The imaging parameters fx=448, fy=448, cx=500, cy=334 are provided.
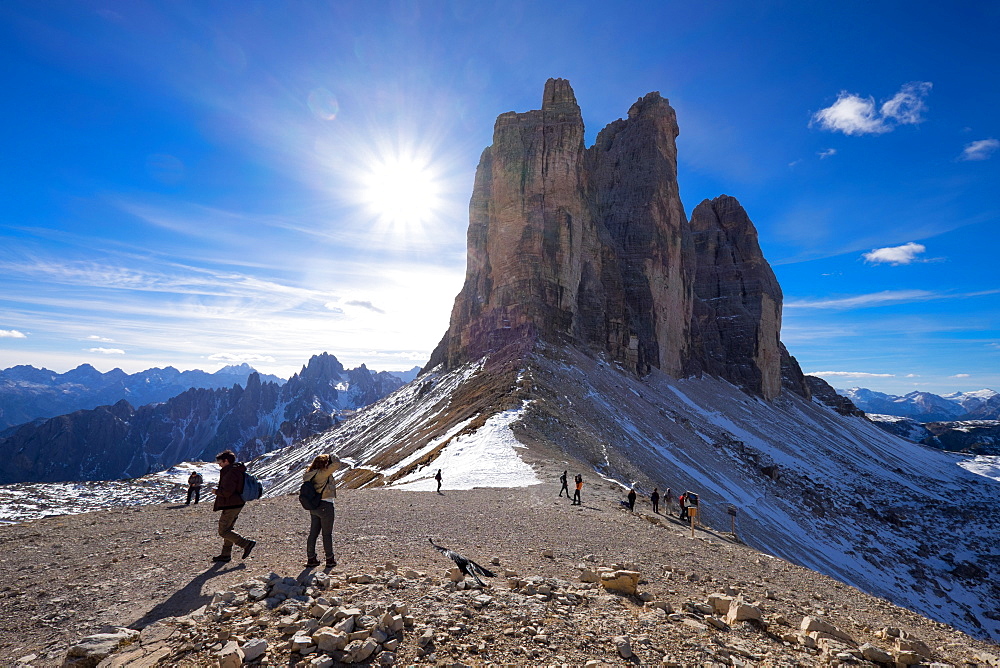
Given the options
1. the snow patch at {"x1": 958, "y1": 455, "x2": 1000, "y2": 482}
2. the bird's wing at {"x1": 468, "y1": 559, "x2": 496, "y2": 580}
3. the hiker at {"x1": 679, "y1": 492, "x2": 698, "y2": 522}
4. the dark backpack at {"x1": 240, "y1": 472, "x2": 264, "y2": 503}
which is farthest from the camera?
the snow patch at {"x1": 958, "y1": 455, "x2": 1000, "y2": 482}

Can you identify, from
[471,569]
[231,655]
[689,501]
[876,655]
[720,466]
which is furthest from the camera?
[720,466]

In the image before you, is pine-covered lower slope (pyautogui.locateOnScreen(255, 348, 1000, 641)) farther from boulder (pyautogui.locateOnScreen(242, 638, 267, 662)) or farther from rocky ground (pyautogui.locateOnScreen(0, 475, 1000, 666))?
boulder (pyautogui.locateOnScreen(242, 638, 267, 662))

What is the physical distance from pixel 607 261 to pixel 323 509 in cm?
8035

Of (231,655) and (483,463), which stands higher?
(231,655)

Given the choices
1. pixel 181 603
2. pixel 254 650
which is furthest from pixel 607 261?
pixel 254 650

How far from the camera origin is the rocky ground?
4.67 metres

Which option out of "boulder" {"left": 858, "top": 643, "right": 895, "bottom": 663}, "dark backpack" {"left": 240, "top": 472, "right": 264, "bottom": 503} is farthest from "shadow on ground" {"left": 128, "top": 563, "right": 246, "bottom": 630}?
"boulder" {"left": 858, "top": 643, "right": 895, "bottom": 663}

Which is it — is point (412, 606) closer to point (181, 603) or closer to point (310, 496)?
point (310, 496)

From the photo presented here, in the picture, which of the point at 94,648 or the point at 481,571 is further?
the point at 481,571

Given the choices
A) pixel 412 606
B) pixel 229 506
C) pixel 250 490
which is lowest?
pixel 412 606

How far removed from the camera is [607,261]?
82.8 metres

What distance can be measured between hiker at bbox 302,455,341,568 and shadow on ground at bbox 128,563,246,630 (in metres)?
1.50

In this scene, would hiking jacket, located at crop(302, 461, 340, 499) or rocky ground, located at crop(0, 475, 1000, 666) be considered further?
hiking jacket, located at crop(302, 461, 340, 499)

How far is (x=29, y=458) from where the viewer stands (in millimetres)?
172875
